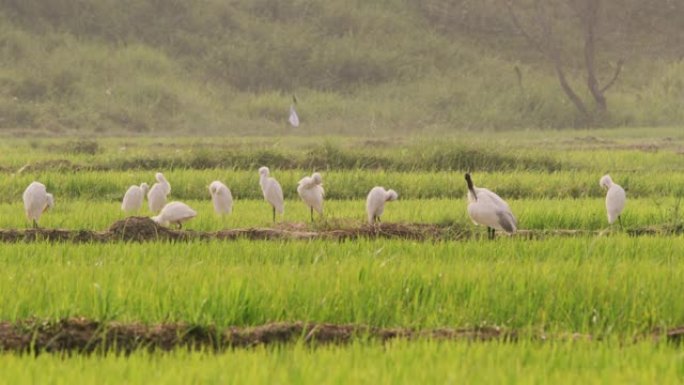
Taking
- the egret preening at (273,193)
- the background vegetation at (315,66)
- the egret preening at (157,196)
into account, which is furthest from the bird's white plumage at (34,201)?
the background vegetation at (315,66)

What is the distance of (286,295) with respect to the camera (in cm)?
667

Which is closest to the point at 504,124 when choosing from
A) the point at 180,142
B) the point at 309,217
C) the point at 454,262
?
the point at 180,142

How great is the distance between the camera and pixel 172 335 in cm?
579

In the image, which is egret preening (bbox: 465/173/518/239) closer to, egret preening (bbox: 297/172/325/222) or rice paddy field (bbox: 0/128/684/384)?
rice paddy field (bbox: 0/128/684/384)

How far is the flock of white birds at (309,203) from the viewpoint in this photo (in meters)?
9.62

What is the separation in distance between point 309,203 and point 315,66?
2536 centimetres

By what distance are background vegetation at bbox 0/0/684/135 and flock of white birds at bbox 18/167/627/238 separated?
680 inches

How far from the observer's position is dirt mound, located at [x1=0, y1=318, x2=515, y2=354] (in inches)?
223

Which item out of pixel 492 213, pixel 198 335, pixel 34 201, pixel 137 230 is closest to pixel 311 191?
pixel 137 230

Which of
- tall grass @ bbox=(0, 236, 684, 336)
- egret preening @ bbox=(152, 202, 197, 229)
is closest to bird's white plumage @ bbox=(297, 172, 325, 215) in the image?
egret preening @ bbox=(152, 202, 197, 229)

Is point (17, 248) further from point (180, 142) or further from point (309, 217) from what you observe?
point (180, 142)

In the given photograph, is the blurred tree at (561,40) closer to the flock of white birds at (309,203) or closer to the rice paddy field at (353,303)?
the rice paddy field at (353,303)

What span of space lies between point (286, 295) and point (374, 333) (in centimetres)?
81

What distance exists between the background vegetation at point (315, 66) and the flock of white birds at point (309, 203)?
680 inches
